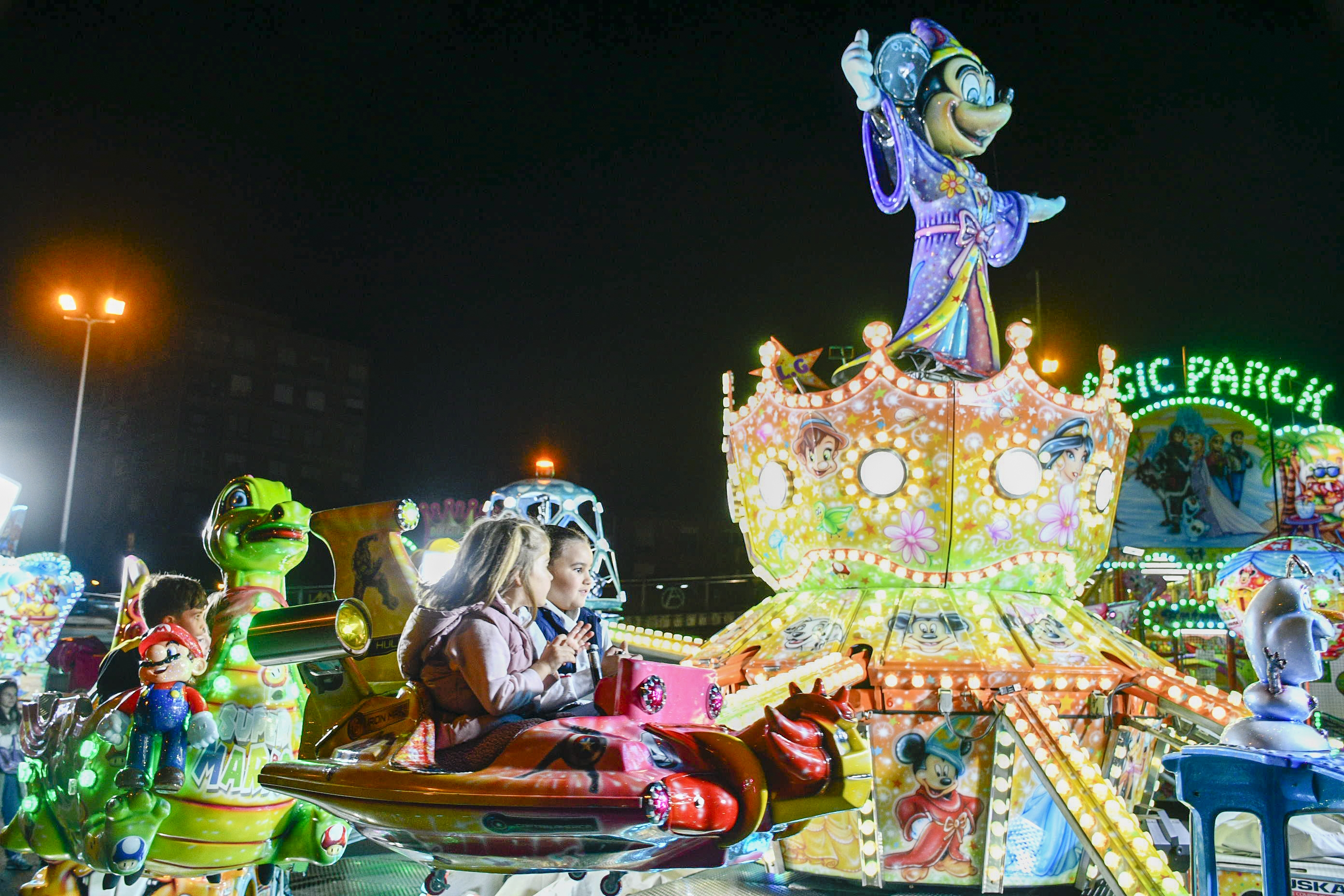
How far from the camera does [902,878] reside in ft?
24.7

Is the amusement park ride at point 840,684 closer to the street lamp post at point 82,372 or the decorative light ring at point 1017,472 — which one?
the decorative light ring at point 1017,472

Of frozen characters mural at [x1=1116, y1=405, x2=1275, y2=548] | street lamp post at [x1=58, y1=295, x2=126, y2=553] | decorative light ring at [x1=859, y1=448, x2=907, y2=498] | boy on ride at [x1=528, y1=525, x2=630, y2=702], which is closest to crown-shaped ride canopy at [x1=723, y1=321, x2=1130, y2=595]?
decorative light ring at [x1=859, y1=448, x2=907, y2=498]

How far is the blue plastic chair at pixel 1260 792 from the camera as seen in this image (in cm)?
393

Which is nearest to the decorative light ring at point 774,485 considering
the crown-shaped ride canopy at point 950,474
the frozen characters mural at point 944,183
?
the crown-shaped ride canopy at point 950,474

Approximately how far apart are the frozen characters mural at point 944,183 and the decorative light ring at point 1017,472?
871mm

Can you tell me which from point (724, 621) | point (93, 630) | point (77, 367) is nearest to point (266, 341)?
point (77, 367)

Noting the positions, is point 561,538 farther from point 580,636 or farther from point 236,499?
point 236,499

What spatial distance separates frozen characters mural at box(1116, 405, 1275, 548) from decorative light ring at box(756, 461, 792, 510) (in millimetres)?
12779

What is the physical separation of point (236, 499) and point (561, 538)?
2501 millimetres

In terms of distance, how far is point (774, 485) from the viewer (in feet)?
28.0

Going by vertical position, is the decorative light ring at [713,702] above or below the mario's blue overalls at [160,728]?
above

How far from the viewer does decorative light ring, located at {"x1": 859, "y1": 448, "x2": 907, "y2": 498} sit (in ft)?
25.9

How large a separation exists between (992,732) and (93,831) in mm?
5661

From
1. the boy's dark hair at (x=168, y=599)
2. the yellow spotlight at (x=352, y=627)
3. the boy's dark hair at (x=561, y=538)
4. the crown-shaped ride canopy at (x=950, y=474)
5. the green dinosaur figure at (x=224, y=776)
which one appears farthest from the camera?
the crown-shaped ride canopy at (x=950, y=474)
